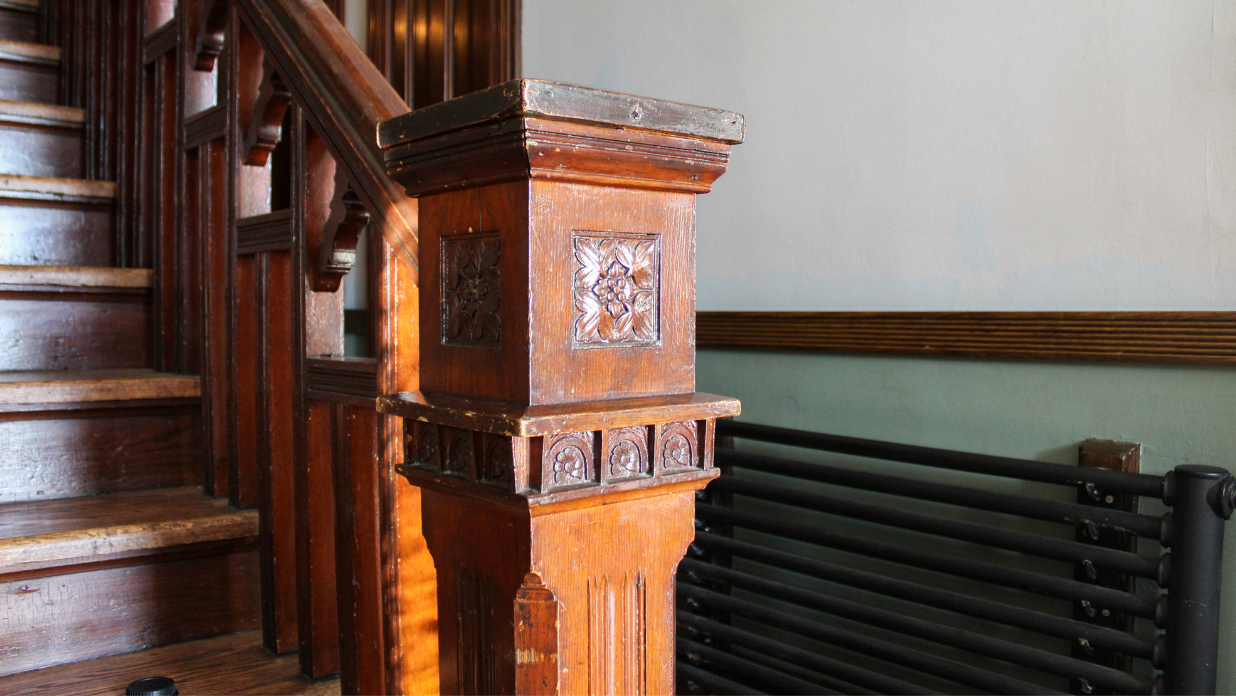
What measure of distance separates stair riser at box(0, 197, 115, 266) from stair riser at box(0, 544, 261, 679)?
3.16 ft

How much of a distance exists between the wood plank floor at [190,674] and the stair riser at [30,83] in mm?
1903

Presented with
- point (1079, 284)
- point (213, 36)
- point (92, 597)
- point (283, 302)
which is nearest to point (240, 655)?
point (92, 597)

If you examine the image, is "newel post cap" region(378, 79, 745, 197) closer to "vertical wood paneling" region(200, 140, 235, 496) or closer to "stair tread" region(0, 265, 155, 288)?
"vertical wood paneling" region(200, 140, 235, 496)

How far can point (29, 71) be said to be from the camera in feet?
8.12

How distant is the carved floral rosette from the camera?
0.55 m

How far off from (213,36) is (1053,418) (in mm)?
1564

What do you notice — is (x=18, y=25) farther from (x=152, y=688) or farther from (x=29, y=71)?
(x=152, y=688)

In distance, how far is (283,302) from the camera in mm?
1261

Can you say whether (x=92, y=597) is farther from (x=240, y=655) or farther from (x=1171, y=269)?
(x=1171, y=269)

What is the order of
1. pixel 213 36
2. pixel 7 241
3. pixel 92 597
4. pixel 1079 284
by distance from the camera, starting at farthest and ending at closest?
pixel 7 241 < pixel 213 36 < pixel 1079 284 < pixel 92 597

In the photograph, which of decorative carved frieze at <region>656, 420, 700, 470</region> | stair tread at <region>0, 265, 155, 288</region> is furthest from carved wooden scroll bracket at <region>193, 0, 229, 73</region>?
decorative carved frieze at <region>656, 420, 700, 470</region>

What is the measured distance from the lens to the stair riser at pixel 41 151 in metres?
2.17

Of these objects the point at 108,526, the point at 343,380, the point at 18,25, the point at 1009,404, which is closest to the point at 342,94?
the point at 343,380

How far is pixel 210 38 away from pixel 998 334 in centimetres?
145
